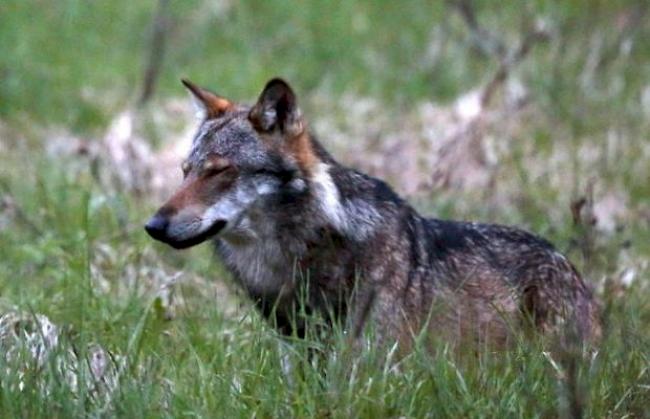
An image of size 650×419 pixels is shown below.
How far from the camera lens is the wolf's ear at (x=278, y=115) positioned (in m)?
6.37

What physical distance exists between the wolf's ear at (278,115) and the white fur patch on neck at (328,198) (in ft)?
0.61

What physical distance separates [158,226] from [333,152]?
20.1 ft

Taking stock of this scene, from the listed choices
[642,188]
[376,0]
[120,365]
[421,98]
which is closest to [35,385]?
[120,365]

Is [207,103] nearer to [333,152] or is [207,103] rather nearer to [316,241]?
[316,241]

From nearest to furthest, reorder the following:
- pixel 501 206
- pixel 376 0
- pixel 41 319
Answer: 1. pixel 41 319
2. pixel 501 206
3. pixel 376 0

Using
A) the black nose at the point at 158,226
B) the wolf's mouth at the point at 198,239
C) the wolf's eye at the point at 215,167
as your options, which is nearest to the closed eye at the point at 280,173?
the wolf's eye at the point at 215,167

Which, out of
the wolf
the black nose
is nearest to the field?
the wolf

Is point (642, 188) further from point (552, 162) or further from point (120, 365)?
point (120, 365)

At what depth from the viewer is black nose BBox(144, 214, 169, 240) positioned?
6039 mm

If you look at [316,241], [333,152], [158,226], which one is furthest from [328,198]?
[333,152]

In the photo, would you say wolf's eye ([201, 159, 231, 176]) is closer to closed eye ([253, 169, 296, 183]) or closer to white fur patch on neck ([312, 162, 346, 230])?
closed eye ([253, 169, 296, 183])

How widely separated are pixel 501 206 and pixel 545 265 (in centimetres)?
351

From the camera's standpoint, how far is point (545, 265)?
6.79 metres

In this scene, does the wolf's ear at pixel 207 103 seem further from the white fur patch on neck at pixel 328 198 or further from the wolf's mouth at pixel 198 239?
the wolf's mouth at pixel 198 239
